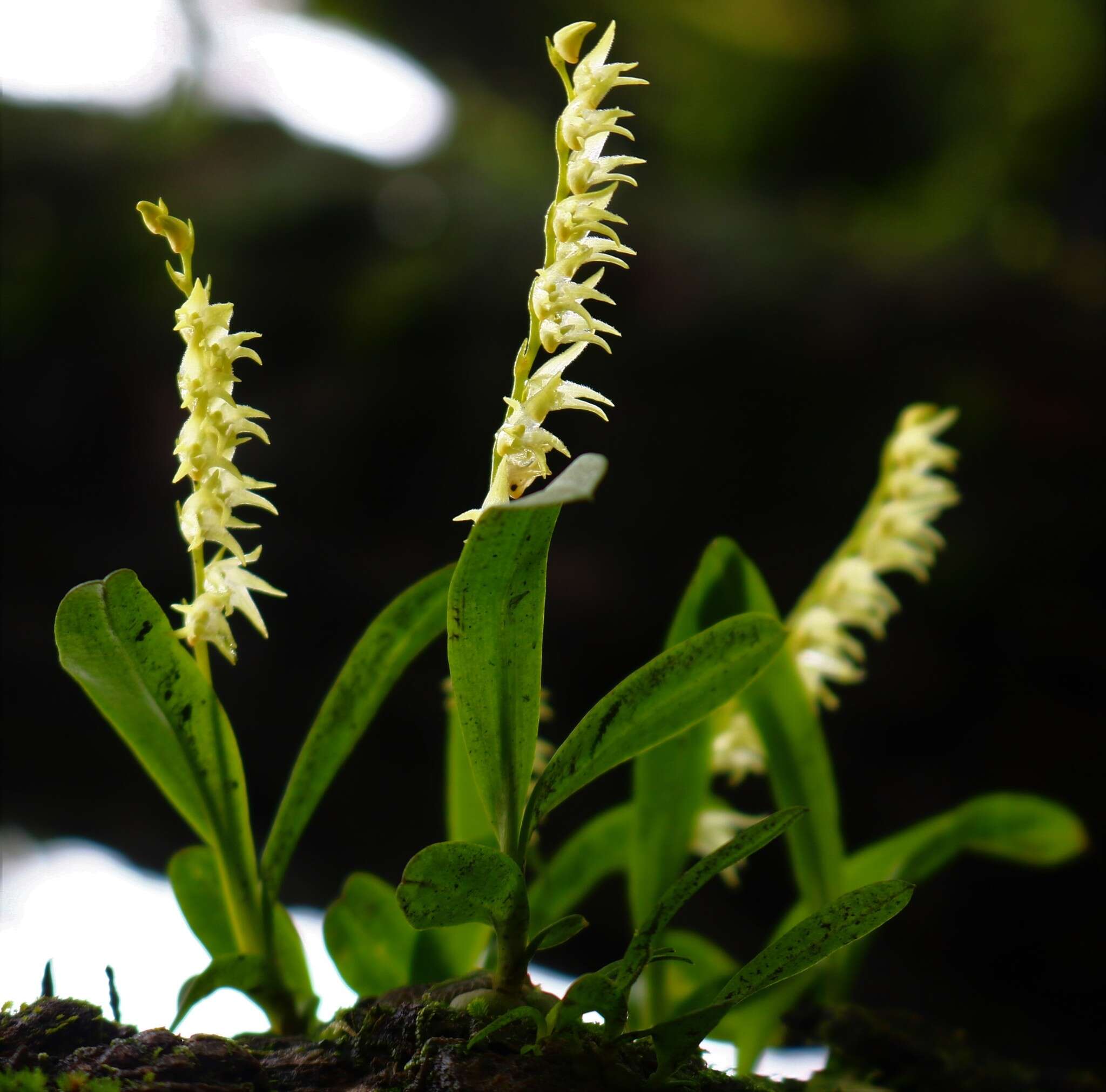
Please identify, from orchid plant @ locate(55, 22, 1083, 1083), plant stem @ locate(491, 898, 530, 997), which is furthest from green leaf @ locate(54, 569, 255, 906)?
plant stem @ locate(491, 898, 530, 997)

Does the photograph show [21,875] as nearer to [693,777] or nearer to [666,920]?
[693,777]

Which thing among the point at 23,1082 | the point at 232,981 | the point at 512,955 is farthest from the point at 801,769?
the point at 23,1082

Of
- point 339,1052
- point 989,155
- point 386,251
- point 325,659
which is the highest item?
point 989,155

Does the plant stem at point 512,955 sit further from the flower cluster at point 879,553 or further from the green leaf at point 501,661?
the flower cluster at point 879,553

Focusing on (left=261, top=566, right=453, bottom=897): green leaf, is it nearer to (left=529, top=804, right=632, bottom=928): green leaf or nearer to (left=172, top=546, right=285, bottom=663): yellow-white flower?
(left=172, top=546, right=285, bottom=663): yellow-white flower

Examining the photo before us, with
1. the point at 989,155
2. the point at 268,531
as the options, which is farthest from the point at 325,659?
the point at 989,155

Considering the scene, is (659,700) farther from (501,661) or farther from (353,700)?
(353,700)
